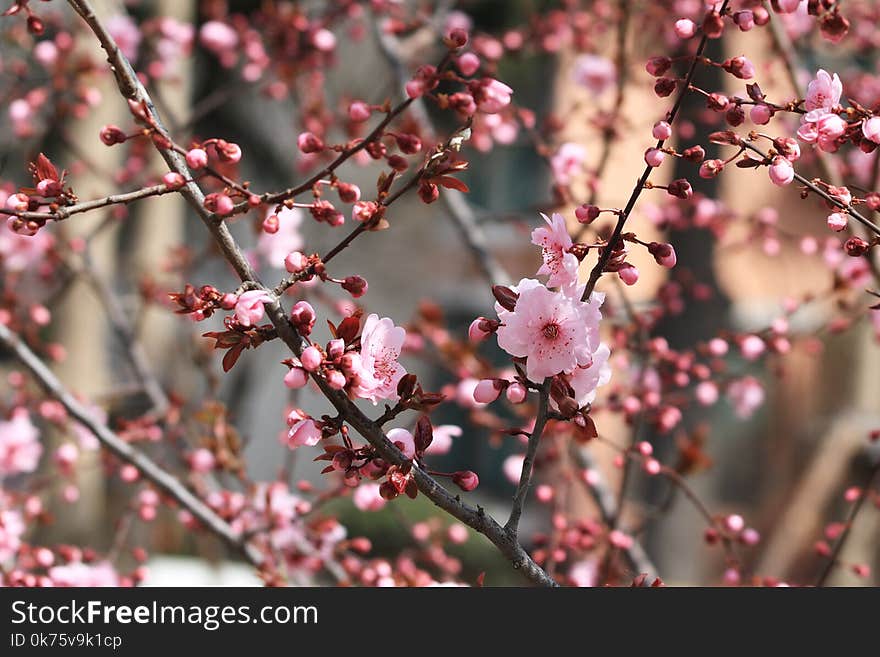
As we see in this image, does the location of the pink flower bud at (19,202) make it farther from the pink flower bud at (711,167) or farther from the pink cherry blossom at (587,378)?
the pink flower bud at (711,167)

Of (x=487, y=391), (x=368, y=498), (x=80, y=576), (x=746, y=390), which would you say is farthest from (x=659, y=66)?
(x=746, y=390)

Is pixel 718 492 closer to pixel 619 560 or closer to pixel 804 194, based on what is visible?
pixel 619 560

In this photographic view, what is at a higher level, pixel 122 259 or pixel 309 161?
pixel 122 259

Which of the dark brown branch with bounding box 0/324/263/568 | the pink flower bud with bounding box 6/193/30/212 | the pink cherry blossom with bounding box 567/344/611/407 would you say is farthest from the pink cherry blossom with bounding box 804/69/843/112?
the dark brown branch with bounding box 0/324/263/568

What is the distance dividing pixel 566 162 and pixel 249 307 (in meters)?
1.46

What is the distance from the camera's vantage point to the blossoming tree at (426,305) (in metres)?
1.15

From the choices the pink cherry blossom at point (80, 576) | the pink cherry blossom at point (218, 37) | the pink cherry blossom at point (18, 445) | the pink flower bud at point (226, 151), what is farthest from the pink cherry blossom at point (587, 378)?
the pink cherry blossom at point (218, 37)

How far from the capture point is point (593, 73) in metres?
3.40

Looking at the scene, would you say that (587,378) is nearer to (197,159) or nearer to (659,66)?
(659,66)

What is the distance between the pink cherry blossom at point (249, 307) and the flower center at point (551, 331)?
14.1 inches

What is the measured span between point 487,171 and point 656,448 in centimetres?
588

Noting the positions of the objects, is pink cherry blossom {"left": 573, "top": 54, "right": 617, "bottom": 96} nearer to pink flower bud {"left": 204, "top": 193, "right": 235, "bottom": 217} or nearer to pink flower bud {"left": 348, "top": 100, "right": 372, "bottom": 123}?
pink flower bud {"left": 348, "top": 100, "right": 372, "bottom": 123}
